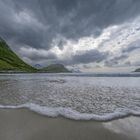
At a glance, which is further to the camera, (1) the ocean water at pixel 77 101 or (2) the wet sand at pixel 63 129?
(1) the ocean water at pixel 77 101

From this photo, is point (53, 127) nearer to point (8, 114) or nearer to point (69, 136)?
point (69, 136)

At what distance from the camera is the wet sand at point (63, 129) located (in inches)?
188

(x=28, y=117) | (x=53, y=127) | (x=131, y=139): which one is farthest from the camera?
(x=28, y=117)

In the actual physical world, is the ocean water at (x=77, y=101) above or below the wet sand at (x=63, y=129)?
above

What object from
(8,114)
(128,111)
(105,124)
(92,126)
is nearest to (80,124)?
(92,126)

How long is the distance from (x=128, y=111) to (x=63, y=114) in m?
3.76

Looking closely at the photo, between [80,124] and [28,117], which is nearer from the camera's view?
[80,124]

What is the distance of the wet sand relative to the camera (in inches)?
188

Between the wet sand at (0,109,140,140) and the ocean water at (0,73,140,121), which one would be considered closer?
the wet sand at (0,109,140,140)

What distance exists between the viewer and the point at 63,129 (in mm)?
5387

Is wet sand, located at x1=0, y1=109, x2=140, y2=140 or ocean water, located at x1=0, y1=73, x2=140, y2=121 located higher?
ocean water, located at x1=0, y1=73, x2=140, y2=121

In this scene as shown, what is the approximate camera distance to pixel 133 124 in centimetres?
598

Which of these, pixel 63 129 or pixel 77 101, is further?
pixel 77 101

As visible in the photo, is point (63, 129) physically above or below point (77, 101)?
below
